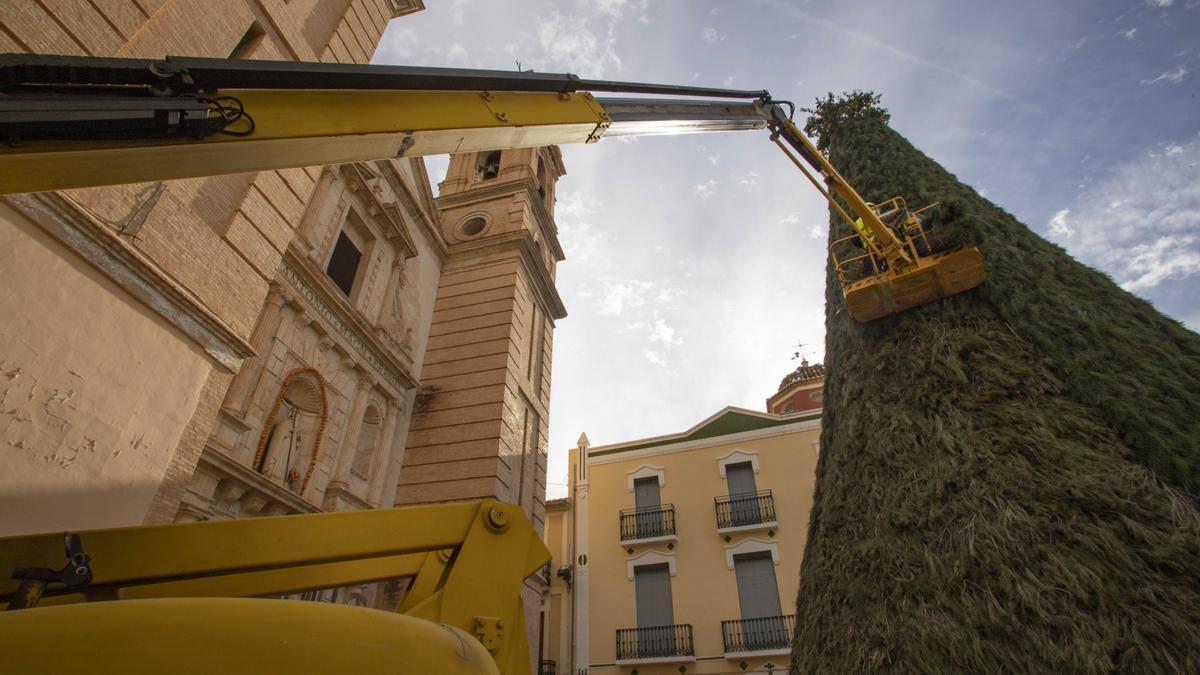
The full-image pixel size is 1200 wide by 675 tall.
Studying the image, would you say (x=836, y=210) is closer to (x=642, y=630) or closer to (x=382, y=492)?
(x=382, y=492)

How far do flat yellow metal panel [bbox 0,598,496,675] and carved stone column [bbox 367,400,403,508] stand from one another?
10.6 metres

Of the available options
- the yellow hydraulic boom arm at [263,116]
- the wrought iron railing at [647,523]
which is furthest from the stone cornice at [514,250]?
the yellow hydraulic boom arm at [263,116]

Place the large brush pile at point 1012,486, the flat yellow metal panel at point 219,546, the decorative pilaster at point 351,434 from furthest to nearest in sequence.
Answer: the decorative pilaster at point 351,434
the large brush pile at point 1012,486
the flat yellow metal panel at point 219,546

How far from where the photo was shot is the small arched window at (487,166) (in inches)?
821

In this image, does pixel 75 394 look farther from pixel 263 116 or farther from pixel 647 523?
pixel 647 523

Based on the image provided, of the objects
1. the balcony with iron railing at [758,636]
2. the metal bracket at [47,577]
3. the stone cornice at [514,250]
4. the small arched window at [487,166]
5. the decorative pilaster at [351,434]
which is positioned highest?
the small arched window at [487,166]

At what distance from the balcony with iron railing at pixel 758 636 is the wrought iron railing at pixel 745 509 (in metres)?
2.82

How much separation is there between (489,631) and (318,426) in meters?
8.78

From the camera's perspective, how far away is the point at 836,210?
9586 mm

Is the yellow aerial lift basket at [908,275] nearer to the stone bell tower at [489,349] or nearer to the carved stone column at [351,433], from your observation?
the stone bell tower at [489,349]

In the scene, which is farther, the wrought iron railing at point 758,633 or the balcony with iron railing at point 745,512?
the balcony with iron railing at point 745,512

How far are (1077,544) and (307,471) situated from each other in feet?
33.9

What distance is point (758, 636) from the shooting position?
17.4 metres

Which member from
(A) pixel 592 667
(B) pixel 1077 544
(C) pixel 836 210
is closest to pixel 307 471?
(C) pixel 836 210
